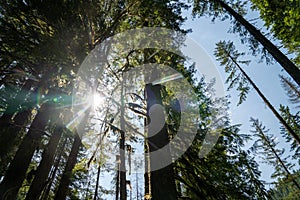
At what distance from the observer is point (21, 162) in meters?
6.35

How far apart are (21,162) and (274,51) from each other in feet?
29.9

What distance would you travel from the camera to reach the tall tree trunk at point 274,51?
5.34 meters

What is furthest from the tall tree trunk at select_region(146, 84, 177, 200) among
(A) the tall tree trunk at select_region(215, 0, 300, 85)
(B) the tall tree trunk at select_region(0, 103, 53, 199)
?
(A) the tall tree trunk at select_region(215, 0, 300, 85)

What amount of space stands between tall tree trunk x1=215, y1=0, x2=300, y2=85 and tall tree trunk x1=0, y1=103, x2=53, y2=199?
23.5ft

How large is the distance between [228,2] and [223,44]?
19.6 feet

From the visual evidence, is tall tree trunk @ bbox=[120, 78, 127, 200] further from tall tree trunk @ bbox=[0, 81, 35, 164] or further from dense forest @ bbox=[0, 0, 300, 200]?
tall tree trunk @ bbox=[0, 81, 35, 164]

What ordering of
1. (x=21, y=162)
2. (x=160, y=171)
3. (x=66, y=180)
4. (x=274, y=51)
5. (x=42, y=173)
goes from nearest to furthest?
1. (x=160, y=171)
2. (x=42, y=173)
3. (x=66, y=180)
4. (x=274, y=51)
5. (x=21, y=162)

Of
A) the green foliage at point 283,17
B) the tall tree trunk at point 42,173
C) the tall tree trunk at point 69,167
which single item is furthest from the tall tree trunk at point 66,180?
the green foliage at point 283,17

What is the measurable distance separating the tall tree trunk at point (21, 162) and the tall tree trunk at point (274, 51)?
7.17 metres

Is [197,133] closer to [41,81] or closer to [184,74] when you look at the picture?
[184,74]

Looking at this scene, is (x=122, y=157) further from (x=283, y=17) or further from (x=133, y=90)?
(x=283, y=17)

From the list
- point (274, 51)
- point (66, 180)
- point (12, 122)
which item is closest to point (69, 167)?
point (66, 180)

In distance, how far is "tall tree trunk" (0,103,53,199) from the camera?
5519 mm

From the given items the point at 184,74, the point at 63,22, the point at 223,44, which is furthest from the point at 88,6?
the point at 223,44
